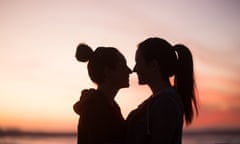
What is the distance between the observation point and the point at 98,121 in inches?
85.7

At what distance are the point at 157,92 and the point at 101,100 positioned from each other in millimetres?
490

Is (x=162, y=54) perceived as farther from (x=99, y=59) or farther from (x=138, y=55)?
(x=99, y=59)

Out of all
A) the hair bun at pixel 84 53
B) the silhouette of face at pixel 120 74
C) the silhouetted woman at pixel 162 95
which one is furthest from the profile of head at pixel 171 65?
the hair bun at pixel 84 53

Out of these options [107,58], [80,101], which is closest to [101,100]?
[80,101]

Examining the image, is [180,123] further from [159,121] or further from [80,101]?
[80,101]

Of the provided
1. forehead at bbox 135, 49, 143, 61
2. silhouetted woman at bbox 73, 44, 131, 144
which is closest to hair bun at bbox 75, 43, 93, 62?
silhouetted woman at bbox 73, 44, 131, 144

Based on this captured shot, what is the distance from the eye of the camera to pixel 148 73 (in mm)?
1844

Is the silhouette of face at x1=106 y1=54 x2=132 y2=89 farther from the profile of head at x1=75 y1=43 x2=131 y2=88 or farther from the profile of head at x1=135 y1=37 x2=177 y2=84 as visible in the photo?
the profile of head at x1=135 y1=37 x2=177 y2=84

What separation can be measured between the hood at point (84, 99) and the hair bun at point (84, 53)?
227 millimetres

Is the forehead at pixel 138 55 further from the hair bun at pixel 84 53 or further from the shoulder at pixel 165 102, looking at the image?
the hair bun at pixel 84 53

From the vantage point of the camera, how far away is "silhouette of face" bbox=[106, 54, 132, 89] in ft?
7.86

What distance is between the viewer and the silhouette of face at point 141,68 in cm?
186

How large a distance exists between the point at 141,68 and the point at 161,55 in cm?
9

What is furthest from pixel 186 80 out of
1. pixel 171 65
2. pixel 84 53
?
pixel 84 53
